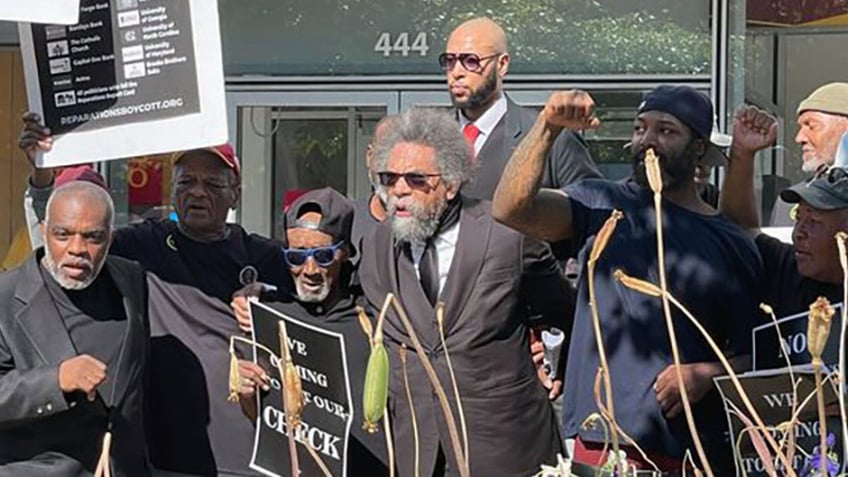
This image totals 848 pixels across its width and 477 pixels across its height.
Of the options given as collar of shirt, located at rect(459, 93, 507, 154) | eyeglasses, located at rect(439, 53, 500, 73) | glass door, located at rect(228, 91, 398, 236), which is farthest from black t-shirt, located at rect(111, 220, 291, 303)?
glass door, located at rect(228, 91, 398, 236)

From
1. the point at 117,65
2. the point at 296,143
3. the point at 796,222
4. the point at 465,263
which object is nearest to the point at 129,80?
the point at 117,65

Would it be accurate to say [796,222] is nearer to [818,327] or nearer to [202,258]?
[202,258]

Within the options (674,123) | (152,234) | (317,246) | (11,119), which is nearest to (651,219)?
(674,123)

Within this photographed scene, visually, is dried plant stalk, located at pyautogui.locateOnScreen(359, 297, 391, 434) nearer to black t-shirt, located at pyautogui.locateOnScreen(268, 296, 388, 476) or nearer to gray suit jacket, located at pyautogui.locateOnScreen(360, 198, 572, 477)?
black t-shirt, located at pyautogui.locateOnScreen(268, 296, 388, 476)

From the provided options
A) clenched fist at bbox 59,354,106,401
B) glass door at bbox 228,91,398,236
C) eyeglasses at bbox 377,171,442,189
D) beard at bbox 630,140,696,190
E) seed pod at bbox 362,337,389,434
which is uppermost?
seed pod at bbox 362,337,389,434

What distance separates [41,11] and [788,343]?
2135mm

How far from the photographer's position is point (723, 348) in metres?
3.76

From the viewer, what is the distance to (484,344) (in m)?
3.92

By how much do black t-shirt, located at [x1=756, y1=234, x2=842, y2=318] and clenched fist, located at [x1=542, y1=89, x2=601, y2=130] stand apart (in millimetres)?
764

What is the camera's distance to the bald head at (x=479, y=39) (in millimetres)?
4820

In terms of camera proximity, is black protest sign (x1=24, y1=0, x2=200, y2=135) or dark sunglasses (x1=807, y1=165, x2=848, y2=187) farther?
black protest sign (x1=24, y1=0, x2=200, y2=135)

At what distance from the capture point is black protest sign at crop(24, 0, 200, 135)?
162 inches

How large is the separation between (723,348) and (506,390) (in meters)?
0.61

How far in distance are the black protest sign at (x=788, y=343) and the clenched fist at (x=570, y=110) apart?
2.11 ft
